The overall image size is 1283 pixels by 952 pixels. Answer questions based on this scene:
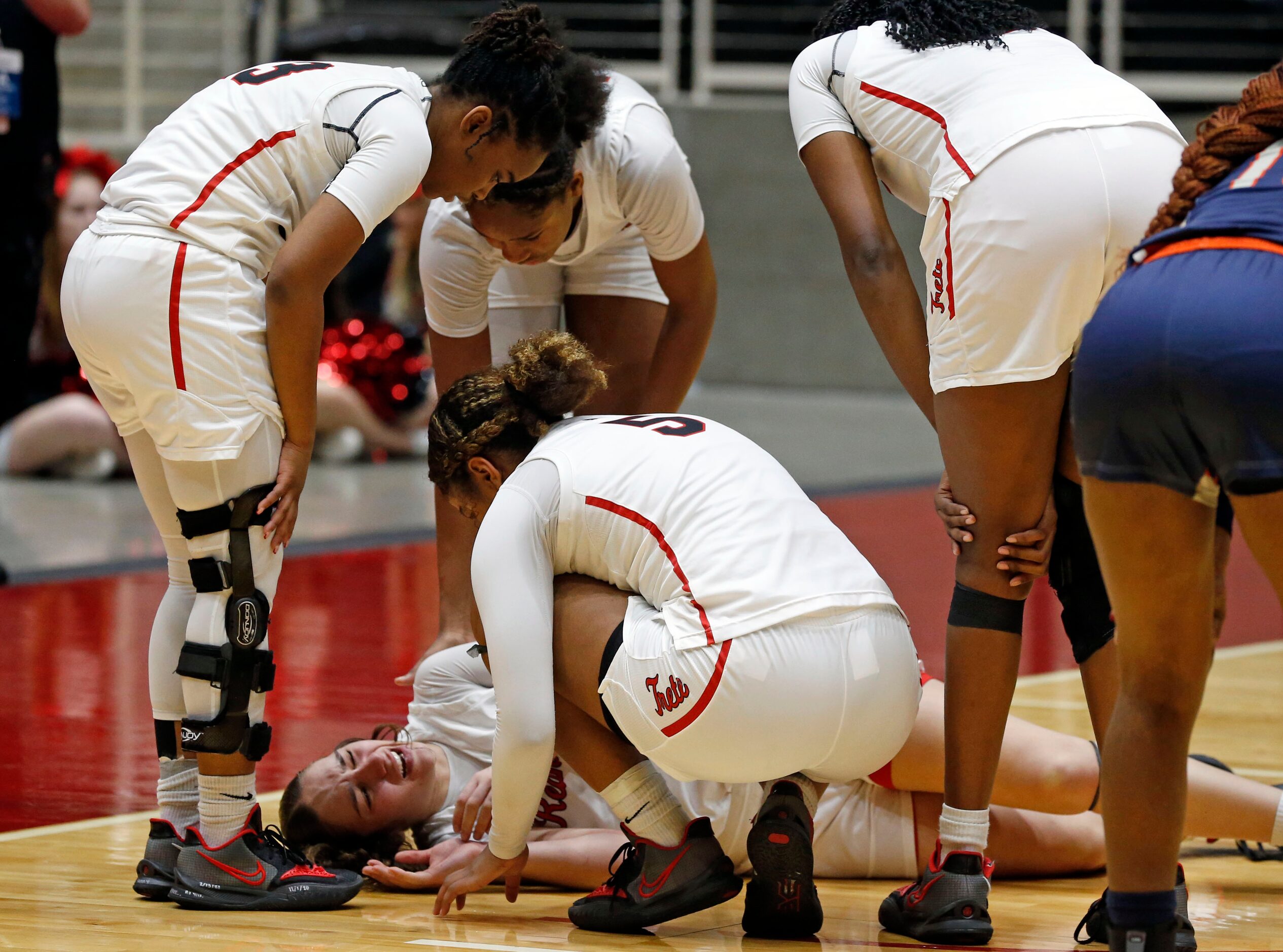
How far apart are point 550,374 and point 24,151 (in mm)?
2995

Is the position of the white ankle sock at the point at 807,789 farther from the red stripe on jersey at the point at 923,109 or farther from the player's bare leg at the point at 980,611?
the red stripe on jersey at the point at 923,109

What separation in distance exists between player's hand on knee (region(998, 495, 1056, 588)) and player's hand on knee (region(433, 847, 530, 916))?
2.49 feet

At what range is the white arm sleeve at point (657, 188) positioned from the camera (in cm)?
320

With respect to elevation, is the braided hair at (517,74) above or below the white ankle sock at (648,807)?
above

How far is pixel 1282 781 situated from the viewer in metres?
3.02

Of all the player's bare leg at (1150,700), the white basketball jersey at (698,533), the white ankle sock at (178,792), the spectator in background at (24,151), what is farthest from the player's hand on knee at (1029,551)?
the spectator in background at (24,151)

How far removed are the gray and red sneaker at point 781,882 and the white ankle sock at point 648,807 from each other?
0.37 ft

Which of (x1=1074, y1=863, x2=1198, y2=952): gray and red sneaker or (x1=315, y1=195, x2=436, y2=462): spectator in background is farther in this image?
(x1=315, y1=195, x2=436, y2=462): spectator in background

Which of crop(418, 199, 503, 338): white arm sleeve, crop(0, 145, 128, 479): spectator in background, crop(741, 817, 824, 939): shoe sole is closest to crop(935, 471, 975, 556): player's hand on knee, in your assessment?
crop(741, 817, 824, 939): shoe sole

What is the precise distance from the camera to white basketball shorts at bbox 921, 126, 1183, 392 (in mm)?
2158

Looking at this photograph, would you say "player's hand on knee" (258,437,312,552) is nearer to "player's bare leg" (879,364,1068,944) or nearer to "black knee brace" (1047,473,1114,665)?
"player's bare leg" (879,364,1068,944)

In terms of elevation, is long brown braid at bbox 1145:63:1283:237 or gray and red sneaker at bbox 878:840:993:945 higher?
A: long brown braid at bbox 1145:63:1283:237

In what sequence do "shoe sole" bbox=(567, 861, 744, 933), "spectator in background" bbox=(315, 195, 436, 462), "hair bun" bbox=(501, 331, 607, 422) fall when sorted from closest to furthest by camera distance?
1. "shoe sole" bbox=(567, 861, 744, 933)
2. "hair bun" bbox=(501, 331, 607, 422)
3. "spectator in background" bbox=(315, 195, 436, 462)

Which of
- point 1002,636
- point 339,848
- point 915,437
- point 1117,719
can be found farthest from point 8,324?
point 915,437
